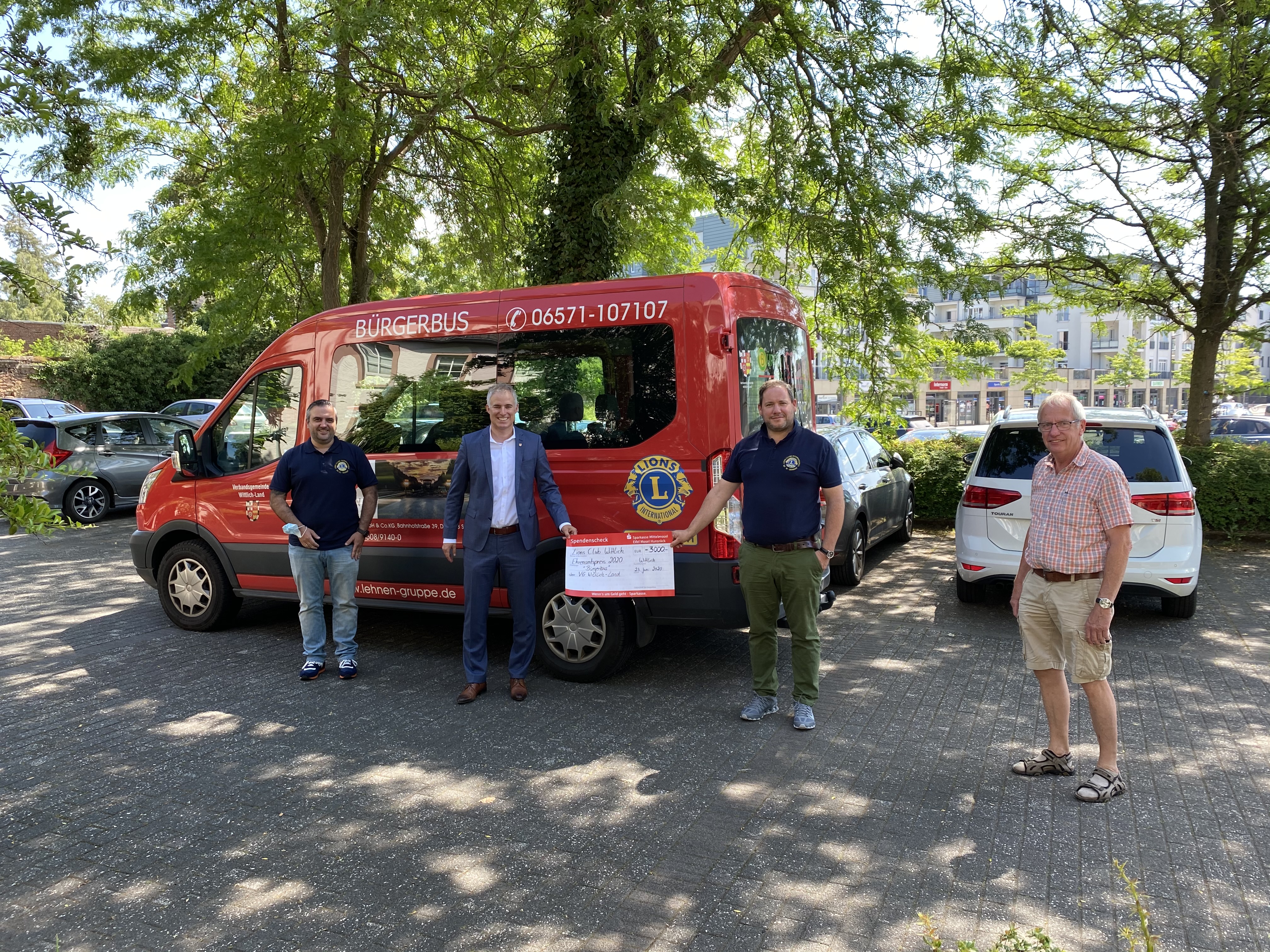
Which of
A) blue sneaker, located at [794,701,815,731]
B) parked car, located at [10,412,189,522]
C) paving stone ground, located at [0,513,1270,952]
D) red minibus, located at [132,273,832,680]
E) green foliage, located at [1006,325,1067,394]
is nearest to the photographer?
paving stone ground, located at [0,513,1270,952]

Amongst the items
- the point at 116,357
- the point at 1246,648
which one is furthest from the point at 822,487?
the point at 116,357

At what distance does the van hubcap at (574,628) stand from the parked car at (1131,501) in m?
3.52

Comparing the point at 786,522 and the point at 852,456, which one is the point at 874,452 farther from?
the point at 786,522

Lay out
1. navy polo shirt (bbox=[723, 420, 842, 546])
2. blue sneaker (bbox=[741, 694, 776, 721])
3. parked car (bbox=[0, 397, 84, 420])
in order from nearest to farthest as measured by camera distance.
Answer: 1. navy polo shirt (bbox=[723, 420, 842, 546])
2. blue sneaker (bbox=[741, 694, 776, 721])
3. parked car (bbox=[0, 397, 84, 420])

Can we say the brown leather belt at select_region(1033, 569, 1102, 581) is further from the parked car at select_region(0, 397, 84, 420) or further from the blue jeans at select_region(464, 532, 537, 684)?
the parked car at select_region(0, 397, 84, 420)

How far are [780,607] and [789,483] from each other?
0.80 metres

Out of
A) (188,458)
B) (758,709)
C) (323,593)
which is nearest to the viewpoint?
(758,709)

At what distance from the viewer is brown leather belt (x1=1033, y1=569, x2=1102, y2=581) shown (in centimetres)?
414

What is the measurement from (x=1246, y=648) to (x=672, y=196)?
8161 millimetres

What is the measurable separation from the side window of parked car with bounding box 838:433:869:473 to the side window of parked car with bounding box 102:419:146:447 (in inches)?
461

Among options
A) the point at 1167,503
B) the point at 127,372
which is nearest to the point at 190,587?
the point at 1167,503

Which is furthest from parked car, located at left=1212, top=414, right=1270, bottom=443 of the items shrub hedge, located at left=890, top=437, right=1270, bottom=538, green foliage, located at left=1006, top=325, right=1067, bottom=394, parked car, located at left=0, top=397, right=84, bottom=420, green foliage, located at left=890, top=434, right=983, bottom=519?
parked car, located at left=0, top=397, right=84, bottom=420

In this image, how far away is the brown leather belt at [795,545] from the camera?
498 centimetres

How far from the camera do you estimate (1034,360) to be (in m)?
23.0
